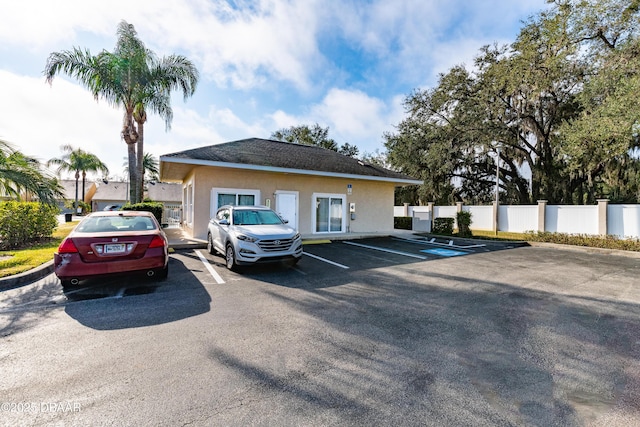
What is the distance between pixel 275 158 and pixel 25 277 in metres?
9.71

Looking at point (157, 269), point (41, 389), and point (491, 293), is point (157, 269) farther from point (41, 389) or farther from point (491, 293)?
point (491, 293)

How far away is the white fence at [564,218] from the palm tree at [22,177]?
71.3ft

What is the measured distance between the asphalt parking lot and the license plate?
79cm

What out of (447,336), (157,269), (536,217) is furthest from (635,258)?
(157,269)

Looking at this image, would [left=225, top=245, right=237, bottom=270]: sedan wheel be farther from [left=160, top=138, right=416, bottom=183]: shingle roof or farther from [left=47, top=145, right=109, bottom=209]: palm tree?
[left=47, top=145, right=109, bottom=209]: palm tree

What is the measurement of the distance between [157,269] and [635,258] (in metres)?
15.1

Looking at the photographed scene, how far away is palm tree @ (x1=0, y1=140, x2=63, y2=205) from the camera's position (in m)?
7.27

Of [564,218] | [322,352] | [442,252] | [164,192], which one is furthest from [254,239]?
[164,192]

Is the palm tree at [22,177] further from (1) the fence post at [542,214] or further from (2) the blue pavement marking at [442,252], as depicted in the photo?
(1) the fence post at [542,214]

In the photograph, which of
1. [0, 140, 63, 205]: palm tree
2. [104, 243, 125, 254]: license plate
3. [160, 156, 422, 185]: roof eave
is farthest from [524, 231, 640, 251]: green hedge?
[0, 140, 63, 205]: palm tree

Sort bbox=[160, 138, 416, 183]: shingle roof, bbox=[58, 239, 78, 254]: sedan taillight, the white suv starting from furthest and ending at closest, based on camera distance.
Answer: bbox=[160, 138, 416, 183]: shingle roof → the white suv → bbox=[58, 239, 78, 254]: sedan taillight

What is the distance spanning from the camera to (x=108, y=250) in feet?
16.7

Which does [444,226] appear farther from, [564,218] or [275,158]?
[275,158]

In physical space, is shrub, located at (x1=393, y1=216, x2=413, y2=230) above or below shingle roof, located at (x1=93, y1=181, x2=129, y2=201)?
below
